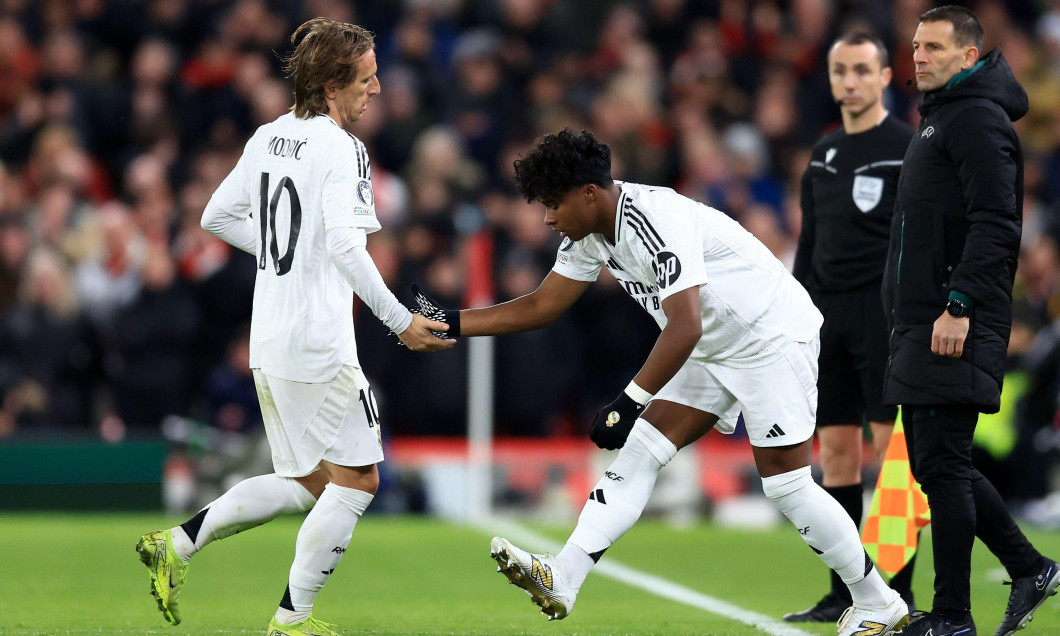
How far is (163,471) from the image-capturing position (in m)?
11.7

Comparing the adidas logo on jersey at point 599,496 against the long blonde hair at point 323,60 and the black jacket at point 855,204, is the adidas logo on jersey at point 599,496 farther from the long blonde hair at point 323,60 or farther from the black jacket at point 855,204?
the black jacket at point 855,204

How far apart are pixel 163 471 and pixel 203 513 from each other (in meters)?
6.55

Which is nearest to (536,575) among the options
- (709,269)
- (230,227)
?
(709,269)

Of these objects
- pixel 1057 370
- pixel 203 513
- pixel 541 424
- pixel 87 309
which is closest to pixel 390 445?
pixel 541 424

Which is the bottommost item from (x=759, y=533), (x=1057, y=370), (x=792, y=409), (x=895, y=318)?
(x=759, y=533)

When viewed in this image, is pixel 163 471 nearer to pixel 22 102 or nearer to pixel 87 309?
pixel 87 309

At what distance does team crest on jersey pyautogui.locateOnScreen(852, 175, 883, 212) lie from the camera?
653cm

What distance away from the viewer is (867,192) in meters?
6.55

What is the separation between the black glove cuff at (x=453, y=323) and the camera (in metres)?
5.41

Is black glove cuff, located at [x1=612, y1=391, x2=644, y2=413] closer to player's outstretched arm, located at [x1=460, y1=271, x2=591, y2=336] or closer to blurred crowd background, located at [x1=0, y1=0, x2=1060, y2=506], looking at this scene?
player's outstretched arm, located at [x1=460, y1=271, x2=591, y2=336]

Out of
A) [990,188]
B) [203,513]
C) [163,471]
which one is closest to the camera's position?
[990,188]

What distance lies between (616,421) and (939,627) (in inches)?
55.3

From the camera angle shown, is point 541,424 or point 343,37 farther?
point 541,424

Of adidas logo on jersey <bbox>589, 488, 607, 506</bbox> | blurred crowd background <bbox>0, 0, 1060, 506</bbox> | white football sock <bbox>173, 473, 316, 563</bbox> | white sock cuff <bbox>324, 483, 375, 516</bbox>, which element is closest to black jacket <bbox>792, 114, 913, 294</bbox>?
adidas logo on jersey <bbox>589, 488, 607, 506</bbox>
